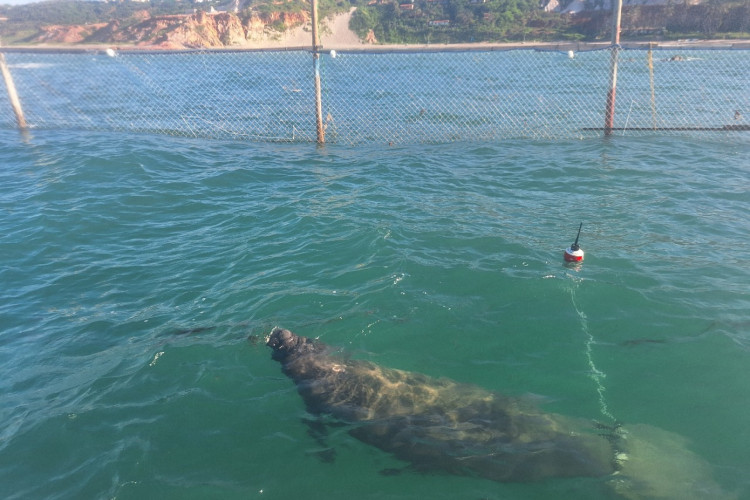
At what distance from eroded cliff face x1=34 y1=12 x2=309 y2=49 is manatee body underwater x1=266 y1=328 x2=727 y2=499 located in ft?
128

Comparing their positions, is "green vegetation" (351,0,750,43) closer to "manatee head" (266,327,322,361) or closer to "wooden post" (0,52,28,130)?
"wooden post" (0,52,28,130)

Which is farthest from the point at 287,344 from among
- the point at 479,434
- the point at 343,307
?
the point at 479,434

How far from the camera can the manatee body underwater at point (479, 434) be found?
4383 mm

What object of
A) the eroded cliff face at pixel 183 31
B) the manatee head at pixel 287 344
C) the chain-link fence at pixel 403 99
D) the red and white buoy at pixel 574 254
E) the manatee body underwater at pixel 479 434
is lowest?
the manatee body underwater at pixel 479 434

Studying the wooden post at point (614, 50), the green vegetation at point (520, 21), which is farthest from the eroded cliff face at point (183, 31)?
the wooden post at point (614, 50)

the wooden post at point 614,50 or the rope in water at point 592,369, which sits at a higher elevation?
A: the wooden post at point 614,50

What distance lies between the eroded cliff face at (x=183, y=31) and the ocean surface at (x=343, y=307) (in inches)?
1315

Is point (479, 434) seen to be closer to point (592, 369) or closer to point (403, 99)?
point (592, 369)

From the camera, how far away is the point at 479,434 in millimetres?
4809

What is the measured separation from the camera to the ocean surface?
471 cm

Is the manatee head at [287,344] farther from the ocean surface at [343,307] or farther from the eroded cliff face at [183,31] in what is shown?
the eroded cliff face at [183,31]

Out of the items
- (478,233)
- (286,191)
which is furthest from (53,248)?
(478,233)

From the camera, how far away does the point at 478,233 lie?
28.8ft

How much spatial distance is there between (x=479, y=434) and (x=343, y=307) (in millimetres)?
2808
